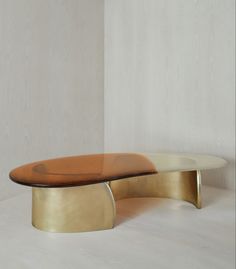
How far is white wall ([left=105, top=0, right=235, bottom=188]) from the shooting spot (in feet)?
4.89

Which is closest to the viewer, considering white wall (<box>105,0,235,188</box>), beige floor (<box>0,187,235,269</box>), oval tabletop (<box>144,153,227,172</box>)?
beige floor (<box>0,187,235,269</box>)

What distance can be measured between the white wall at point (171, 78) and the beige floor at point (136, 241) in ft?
1.27

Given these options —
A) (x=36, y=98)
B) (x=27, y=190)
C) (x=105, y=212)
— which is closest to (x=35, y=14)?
(x=36, y=98)

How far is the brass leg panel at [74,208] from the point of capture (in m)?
1.03

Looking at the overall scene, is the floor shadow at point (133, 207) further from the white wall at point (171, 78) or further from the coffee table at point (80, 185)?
the white wall at point (171, 78)

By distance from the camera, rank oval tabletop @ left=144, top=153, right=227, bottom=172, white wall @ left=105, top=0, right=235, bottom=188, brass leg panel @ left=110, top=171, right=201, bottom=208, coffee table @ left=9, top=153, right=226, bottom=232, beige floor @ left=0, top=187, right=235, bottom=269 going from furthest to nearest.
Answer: white wall @ left=105, top=0, right=235, bottom=188 → brass leg panel @ left=110, top=171, right=201, bottom=208 → oval tabletop @ left=144, top=153, right=227, bottom=172 → coffee table @ left=9, top=153, right=226, bottom=232 → beige floor @ left=0, top=187, right=235, bottom=269

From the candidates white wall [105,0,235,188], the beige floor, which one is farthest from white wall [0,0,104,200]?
the beige floor

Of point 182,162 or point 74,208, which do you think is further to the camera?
point 182,162

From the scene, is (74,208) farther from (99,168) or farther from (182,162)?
(182,162)

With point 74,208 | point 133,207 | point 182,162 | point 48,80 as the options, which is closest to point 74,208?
point 74,208

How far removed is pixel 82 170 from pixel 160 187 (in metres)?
0.42

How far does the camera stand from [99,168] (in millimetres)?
1114

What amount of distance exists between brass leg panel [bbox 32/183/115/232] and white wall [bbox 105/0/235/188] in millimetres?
673

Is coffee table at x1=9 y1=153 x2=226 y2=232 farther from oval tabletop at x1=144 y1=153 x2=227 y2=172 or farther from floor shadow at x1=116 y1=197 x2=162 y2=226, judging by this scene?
floor shadow at x1=116 y1=197 x2=162 y2=226
